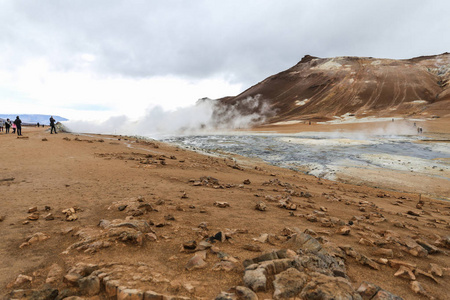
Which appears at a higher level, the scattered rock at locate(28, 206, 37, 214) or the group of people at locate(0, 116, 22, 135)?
the group of people at locate(0, 116, 22, 135)

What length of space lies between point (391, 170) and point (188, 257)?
52.2ft

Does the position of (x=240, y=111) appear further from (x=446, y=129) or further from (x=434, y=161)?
(x=434, y=161)

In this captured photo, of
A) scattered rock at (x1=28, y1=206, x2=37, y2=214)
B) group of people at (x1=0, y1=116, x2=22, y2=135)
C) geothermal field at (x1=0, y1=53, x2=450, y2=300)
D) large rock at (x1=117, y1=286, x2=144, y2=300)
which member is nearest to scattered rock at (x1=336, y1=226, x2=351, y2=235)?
geothermal field at (x1=0, y1=53, x2=450, y2=300)

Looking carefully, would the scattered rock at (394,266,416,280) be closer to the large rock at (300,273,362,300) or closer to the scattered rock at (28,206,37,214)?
the large rock at (300,273,362,300)

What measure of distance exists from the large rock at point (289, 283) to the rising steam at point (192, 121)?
143 ft

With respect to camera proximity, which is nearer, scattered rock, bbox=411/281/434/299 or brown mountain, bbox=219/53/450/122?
scattered rock, bbox=411/281/434/299

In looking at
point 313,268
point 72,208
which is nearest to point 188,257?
point 313,268

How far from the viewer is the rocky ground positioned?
2.43 m

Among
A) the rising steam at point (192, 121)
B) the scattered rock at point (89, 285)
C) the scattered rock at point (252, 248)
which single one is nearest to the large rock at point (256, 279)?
the scattered rock at point (252, 248)

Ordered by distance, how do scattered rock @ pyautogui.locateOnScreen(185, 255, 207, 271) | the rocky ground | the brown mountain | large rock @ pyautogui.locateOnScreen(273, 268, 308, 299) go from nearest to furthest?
large rock @ pyautogui.locateOnScreen(273, 268, 308, 299) → the rocky ground → scattered rock @ pyautogui.locateOnScreen(185, 255, 207, 271) → the brown mountain

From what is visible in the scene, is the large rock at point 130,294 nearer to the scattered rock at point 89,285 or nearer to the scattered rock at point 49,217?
the scattered rock at point 89,285

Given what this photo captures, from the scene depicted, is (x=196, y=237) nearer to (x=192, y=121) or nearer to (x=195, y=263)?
(x=195, y=263)

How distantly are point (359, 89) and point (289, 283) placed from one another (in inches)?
3358

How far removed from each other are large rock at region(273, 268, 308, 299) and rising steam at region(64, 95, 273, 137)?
143 ft
